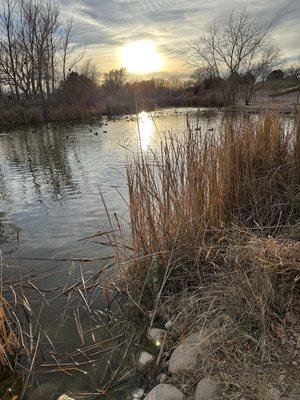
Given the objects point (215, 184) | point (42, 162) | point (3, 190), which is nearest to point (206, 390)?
point (215, 184)

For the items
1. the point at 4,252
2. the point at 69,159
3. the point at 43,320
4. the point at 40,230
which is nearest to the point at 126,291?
the point at 43,320

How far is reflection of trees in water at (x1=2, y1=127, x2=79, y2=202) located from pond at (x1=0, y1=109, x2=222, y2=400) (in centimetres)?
3

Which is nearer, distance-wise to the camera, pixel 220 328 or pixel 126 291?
pixel 220 328

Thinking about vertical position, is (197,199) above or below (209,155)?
below

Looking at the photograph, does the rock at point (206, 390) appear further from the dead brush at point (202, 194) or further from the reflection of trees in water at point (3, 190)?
the reflection of trees in water at point (3, 190)

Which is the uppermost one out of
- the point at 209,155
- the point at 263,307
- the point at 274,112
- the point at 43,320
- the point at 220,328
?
the point at 274,112

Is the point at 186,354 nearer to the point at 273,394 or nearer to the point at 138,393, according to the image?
the point at 138,393

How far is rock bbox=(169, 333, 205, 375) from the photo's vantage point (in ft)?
7.30

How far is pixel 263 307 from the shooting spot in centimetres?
218

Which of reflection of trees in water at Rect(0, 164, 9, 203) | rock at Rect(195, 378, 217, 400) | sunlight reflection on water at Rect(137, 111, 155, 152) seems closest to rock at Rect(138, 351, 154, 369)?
rock at Rect(195, 378, 217, 400)

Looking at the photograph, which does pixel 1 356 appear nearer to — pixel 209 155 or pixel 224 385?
pixel 224 385

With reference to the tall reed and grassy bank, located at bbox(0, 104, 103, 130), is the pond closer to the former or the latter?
the tall reed

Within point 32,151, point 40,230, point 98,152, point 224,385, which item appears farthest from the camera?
point 32,151

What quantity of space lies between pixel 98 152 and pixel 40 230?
680 cm
